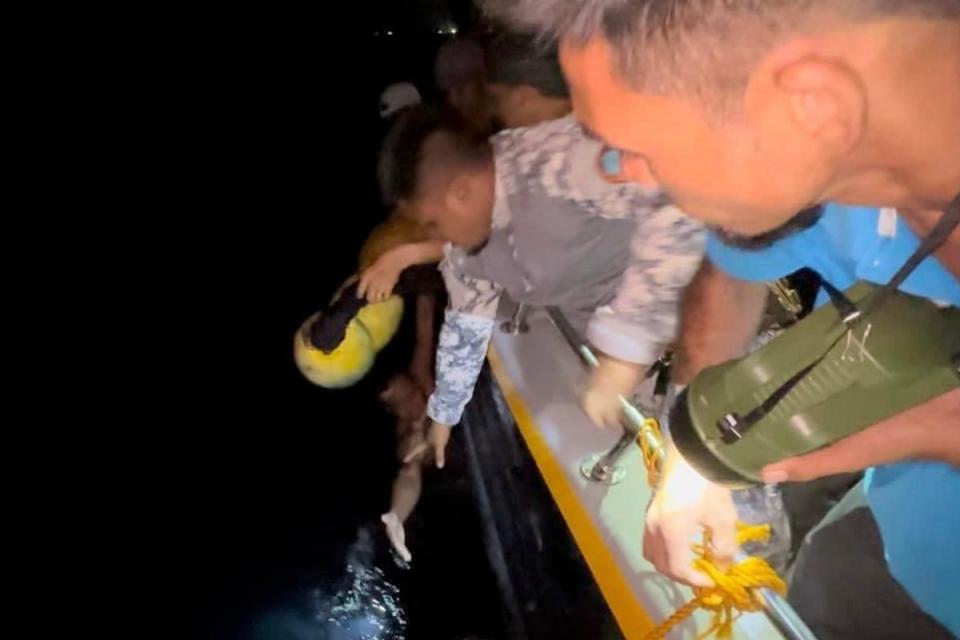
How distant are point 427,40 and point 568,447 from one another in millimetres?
2122

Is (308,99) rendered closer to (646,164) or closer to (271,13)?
(271,13)

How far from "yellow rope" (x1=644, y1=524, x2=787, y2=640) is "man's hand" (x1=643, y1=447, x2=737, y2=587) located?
2 cm

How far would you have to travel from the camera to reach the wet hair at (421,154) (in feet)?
4.57

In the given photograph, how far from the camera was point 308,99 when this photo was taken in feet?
10.5

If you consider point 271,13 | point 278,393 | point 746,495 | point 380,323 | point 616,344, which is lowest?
point 278,393

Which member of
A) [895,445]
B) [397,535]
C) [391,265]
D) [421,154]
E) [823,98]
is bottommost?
[397,535]

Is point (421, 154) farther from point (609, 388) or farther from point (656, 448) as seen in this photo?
point (656, 448)

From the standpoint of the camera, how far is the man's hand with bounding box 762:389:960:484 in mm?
769

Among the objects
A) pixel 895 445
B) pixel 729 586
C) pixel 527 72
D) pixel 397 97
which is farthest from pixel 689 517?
pixel 397 97

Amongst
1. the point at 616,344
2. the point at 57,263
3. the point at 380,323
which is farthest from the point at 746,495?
the point at 57,263

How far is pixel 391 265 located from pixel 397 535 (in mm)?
530

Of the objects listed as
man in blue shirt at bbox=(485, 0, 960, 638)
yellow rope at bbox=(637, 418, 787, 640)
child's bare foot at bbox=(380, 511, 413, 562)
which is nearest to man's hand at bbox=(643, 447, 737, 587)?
yellow rope at bbox=(637, 418, 787, 640)

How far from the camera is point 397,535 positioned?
6.45 feet

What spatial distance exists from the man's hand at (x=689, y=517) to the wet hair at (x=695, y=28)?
42 centimetres
